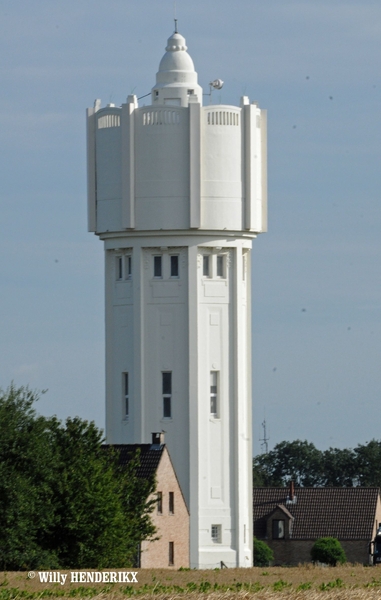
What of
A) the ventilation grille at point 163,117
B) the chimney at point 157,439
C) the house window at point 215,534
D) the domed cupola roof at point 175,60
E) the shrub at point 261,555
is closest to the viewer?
the chimney at point 157,439

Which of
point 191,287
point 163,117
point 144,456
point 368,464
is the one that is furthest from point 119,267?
point 368,464

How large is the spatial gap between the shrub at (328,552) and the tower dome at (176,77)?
113 ft

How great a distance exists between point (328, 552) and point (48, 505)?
4230cm

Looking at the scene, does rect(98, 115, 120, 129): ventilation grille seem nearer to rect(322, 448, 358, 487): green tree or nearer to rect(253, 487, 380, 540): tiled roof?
rect(253, 487, 380, 540): tiled roof

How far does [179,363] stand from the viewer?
61.1 m

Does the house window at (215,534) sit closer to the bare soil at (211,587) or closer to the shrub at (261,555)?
the bare soil at (211,587)

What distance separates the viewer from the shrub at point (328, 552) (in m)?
90.1

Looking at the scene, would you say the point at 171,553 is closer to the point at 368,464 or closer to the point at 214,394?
the point at 214,394

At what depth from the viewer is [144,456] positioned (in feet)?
193

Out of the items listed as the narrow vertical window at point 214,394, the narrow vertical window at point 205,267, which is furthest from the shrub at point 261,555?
the narrow vertical window at point 205,267

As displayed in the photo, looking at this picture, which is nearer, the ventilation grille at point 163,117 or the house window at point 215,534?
the house window at point 215,534

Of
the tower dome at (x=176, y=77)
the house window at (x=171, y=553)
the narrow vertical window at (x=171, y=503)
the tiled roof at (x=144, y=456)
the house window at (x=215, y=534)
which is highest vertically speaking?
the tower dome at (x=176, y=77)

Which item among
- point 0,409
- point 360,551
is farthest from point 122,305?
point 360,551

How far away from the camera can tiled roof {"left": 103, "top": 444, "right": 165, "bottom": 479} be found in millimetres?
58250
